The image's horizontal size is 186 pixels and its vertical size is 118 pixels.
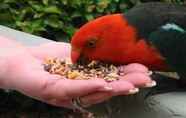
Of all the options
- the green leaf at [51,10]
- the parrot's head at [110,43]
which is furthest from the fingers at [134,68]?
the green leaf at [51,10]

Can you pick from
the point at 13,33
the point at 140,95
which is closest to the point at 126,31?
the point at 140,95

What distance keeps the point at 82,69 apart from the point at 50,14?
4.98 feet

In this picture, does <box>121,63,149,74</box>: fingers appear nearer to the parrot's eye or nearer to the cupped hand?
the cupped hand

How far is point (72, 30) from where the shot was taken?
13.2 ft

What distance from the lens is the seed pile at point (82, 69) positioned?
2387 mm

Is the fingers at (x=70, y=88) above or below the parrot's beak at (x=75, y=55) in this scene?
below

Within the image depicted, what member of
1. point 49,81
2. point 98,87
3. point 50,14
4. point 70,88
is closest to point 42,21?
point 50,14

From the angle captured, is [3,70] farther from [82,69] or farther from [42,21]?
[42,21]

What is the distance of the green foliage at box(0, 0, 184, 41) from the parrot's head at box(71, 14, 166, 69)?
142cm

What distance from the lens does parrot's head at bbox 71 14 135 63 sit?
8.22 ft

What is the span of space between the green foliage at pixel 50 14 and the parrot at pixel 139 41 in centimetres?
143

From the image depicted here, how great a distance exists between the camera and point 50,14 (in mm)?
4000

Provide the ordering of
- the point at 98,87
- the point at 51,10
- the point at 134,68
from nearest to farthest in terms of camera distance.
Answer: the point at 98,87 < the point at 134,68 < the point at 51,10

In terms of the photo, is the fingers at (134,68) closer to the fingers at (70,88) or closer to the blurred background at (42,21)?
the fingers at (70,88)
